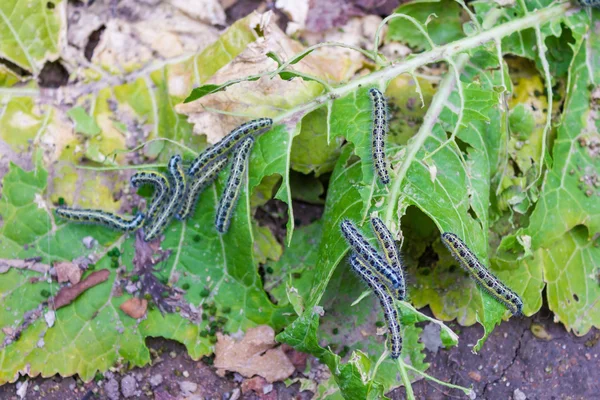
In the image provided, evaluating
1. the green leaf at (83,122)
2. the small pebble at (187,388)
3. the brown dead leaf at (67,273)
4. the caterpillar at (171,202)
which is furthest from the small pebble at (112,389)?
the green leaf at (83,122)

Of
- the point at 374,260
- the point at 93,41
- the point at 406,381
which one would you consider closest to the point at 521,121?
the point at 374,260

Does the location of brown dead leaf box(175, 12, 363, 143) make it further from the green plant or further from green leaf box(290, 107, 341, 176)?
green leaf box(290, 107, 341, 176)

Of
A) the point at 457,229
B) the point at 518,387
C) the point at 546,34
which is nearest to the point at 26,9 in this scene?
the point at 457,229

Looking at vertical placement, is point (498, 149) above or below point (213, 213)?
above

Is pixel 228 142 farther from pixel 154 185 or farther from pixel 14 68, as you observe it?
pixel 14 68

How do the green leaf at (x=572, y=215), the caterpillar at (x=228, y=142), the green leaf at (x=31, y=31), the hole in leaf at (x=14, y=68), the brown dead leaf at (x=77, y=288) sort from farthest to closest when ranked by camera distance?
the hole in leaf at (x=14, y=68) < the green leaf at (x=31, y=31) < the green leaf at (x=572, y=215) < the brown dead leaf at (x=77, y=288) < the caterpillar at (x=228, y=142)

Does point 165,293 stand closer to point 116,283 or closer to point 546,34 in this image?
point 116,283

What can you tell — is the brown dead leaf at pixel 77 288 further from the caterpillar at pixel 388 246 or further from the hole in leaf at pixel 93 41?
the caterpillar at pixel 388 246
